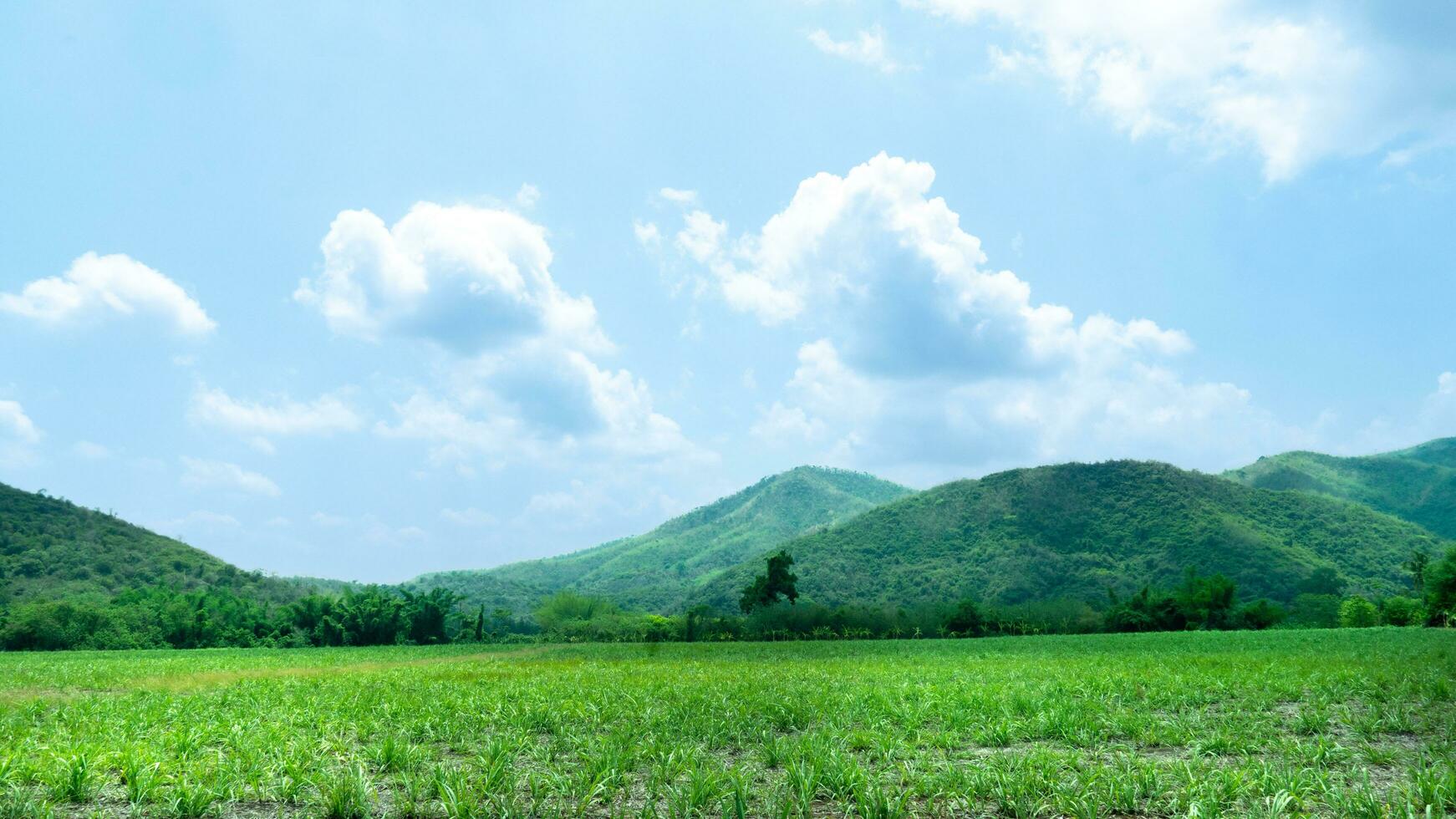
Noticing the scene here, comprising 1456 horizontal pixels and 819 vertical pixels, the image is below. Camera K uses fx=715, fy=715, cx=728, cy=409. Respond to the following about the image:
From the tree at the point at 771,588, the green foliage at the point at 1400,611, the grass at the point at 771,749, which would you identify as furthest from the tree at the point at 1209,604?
the grass at the point at 771,749

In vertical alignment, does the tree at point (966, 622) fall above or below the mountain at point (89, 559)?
below

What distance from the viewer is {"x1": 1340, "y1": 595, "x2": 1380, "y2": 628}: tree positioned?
68.1m

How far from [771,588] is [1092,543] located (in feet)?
234

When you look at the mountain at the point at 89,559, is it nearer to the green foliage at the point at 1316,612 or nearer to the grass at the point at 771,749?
the grass at the point at 771,749

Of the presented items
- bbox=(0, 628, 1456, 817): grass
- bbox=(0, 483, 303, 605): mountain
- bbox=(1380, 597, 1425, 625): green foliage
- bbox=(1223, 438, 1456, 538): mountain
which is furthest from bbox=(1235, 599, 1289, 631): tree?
bbox=(0, 483, 303, 605): mountain

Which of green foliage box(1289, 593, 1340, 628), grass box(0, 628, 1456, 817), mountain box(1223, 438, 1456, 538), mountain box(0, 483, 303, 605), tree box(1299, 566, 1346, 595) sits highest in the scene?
mountain box(1223, 438, 1456, 538)

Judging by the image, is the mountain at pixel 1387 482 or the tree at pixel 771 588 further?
the mountain at pixel 1387 482

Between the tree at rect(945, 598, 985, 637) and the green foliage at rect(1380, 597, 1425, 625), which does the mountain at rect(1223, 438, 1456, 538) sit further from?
the tree at rect(945, 598, 985, 637)

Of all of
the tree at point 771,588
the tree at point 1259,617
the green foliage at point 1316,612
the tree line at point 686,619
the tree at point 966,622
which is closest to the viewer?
the tree line at point 686,619

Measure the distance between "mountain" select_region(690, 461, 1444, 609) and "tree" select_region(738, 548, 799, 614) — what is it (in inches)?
1196

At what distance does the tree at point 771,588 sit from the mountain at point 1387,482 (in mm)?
141960

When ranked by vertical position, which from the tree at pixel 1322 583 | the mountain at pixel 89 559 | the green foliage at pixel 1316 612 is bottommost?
the green foliage at pixel 1316 612

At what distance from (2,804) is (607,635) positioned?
7015 centimetres

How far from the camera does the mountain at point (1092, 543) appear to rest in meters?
106
